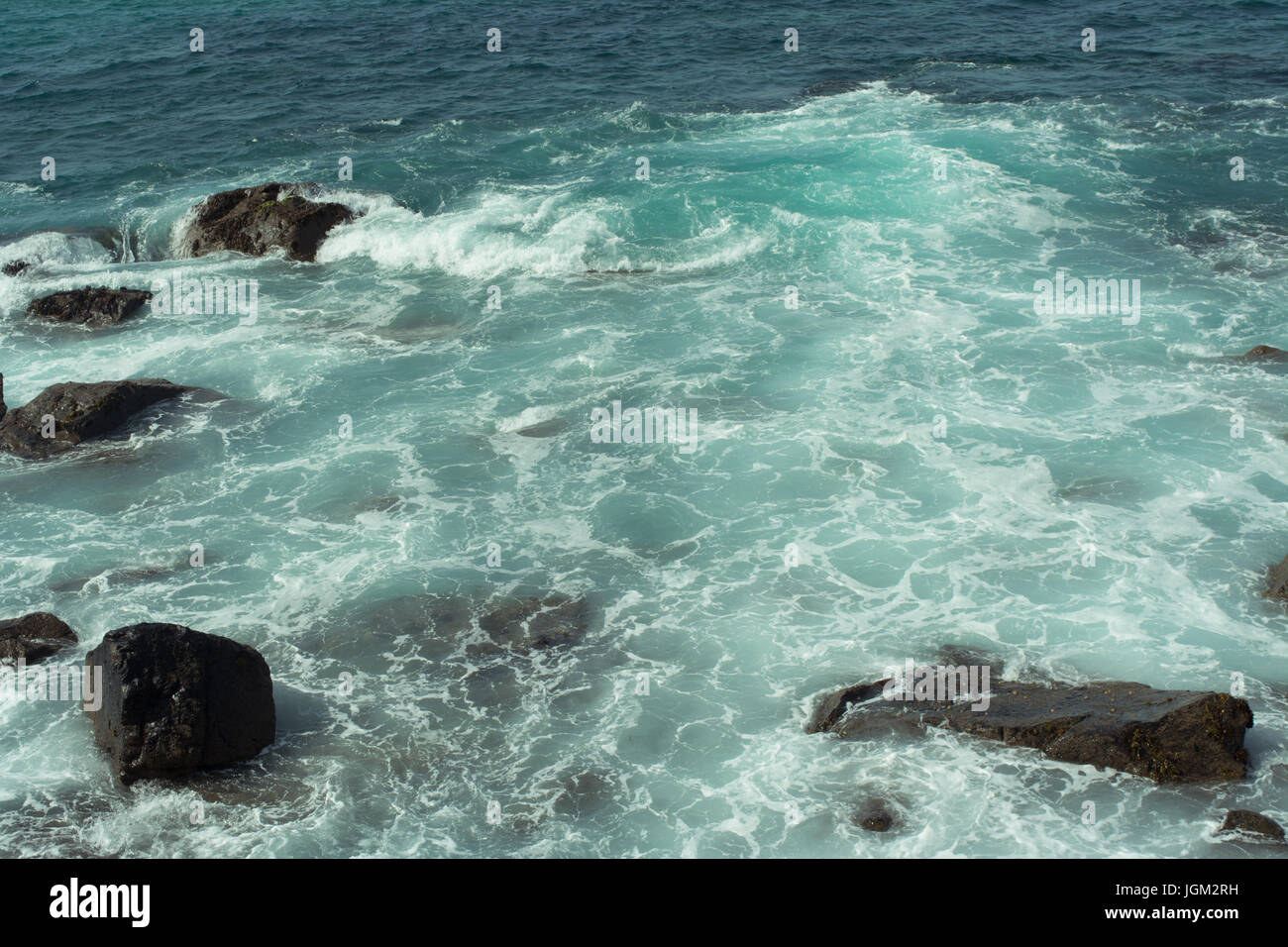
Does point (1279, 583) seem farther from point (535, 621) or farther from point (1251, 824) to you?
point (535, 621)

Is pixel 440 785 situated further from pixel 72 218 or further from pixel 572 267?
pixel 72 218

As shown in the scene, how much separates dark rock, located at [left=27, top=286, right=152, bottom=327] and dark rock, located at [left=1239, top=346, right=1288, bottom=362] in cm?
2662

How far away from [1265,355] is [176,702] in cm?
2207

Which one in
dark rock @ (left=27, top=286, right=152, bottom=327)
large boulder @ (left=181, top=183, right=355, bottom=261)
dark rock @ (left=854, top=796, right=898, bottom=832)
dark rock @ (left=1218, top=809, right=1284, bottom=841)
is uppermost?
large boulder @ (left=181, top=183, right=355, bottom=261)

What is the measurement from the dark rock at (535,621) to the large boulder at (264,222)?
1799 cm

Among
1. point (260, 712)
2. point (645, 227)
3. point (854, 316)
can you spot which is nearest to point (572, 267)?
point (645, 227)

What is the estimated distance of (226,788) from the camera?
1546 cm

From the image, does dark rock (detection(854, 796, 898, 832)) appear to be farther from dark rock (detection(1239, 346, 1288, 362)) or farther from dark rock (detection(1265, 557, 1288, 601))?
dark rock (detection(1239, 346, 1288, 362))

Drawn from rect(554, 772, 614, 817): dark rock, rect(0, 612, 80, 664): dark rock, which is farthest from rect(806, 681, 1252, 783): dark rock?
rect(0, 612, 80, 664): dark rock

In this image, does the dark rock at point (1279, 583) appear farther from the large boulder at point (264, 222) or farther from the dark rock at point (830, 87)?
the dark rock at point (830, 87)

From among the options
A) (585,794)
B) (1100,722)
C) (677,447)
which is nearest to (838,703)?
(1100,722)

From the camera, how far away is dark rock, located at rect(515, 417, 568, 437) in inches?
937

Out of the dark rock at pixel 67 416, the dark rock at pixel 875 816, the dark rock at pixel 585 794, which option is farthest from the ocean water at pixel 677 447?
the dark rock at pixel 67 416
